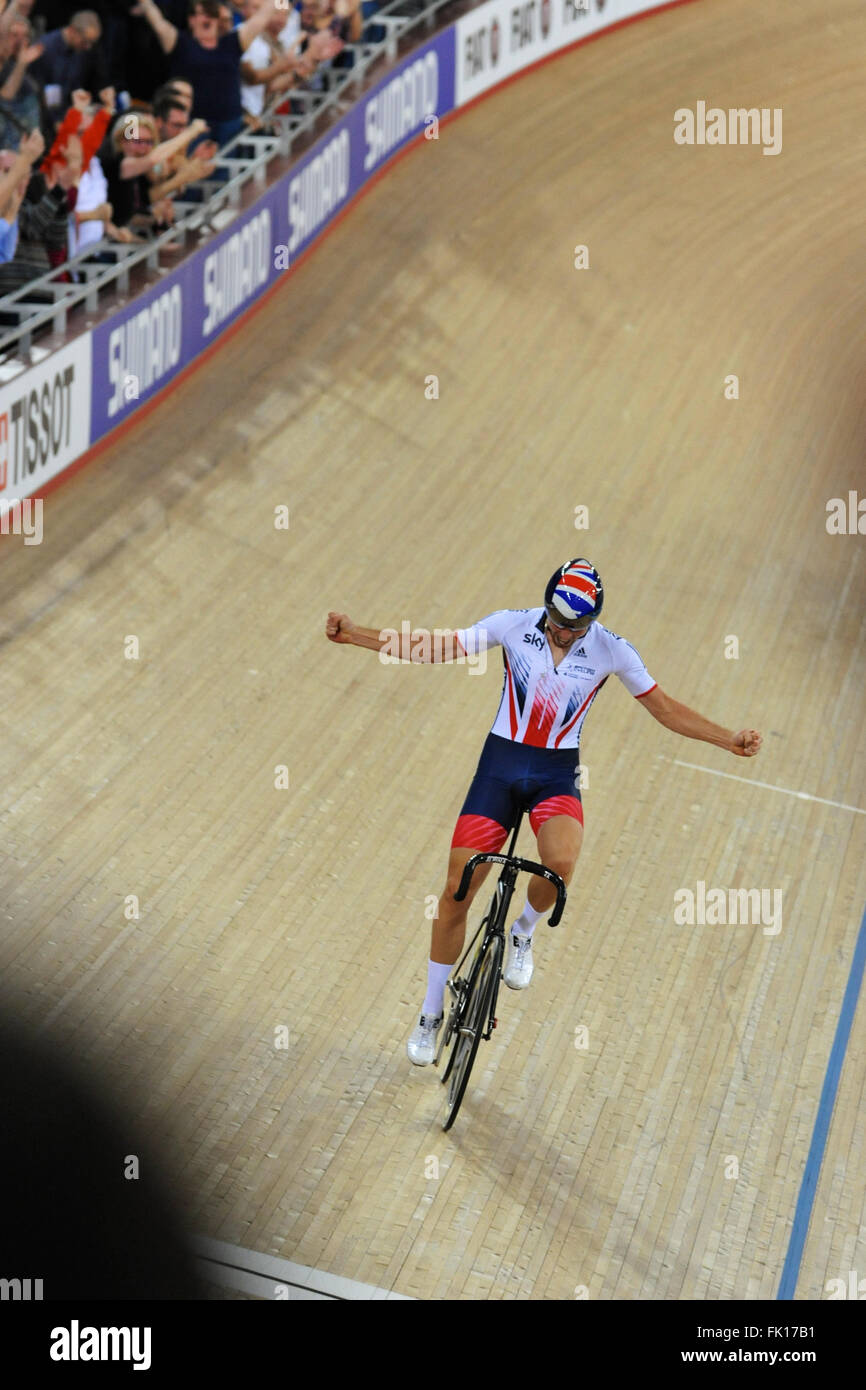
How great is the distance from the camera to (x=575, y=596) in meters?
4.16

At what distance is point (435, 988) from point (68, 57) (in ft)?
18.0

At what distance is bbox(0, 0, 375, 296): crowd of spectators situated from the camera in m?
7.06

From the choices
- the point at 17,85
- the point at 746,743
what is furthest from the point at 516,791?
the point at 17,85

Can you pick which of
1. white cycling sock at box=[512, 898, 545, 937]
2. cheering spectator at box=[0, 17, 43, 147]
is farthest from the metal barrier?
white cycling sock at box=[512, 898, 545, 937]

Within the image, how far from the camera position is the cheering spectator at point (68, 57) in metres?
7.53

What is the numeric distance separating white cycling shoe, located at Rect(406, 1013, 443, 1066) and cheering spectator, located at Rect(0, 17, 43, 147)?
15.1 feet

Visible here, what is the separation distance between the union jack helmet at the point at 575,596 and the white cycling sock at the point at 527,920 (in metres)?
0.98

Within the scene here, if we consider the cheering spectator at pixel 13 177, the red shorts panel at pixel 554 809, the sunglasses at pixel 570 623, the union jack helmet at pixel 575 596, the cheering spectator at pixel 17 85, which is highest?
the cheering spectator at pixel 17 85

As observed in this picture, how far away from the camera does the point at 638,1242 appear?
4.48 m

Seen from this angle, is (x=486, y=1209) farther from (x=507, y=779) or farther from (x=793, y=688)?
(x=793, y=688)

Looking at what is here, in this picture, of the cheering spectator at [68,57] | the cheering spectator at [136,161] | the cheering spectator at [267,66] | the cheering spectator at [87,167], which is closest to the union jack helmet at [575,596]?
the cheering spectator at [87,167]

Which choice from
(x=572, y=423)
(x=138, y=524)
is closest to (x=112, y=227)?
(x=138, y=524)

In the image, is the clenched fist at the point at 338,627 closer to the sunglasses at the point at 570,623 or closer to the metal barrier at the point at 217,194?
the sunglasses at the point at 570,623

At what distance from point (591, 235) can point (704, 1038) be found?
7.10 meters
